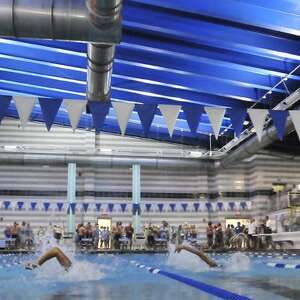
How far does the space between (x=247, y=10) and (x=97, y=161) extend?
13.5 metres

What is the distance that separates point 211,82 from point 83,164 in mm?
9298

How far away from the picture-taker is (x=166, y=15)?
1020cm

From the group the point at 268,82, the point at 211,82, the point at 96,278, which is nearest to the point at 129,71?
the point at 211,82

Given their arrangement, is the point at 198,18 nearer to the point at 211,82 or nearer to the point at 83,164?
the point at 211,82

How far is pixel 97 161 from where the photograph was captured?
2208cm

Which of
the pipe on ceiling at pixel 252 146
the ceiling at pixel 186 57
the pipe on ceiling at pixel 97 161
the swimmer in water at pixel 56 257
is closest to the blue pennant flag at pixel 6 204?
the pipe on ceiling at pixel 97 161

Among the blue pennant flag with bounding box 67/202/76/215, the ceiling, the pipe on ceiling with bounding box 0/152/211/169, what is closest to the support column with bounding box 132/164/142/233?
the pipe on ceiling with bounding box 0/152/211/169

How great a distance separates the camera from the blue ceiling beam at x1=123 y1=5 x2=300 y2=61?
10297 mm

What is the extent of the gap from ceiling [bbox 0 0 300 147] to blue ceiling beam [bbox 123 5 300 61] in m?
0.02

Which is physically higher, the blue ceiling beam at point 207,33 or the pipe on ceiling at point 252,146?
the blue ceiling beam at point 207,33

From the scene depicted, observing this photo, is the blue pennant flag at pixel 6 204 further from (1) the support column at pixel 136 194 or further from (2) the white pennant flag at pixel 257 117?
(2) the white pennant flag at pixel 257 117

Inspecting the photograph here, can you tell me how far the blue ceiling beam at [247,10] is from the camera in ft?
30.9

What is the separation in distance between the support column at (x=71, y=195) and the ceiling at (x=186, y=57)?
15.3 feet

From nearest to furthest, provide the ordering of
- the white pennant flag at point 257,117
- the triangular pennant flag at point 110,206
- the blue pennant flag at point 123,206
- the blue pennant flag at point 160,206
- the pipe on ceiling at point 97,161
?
the white pennant flag at point 257,117
the pipe on ceiling at point 97,161
the triangular pennant flag at point 110,206
the blue pennant flag at point 123,206
the blue pennant flag at point 160,206
